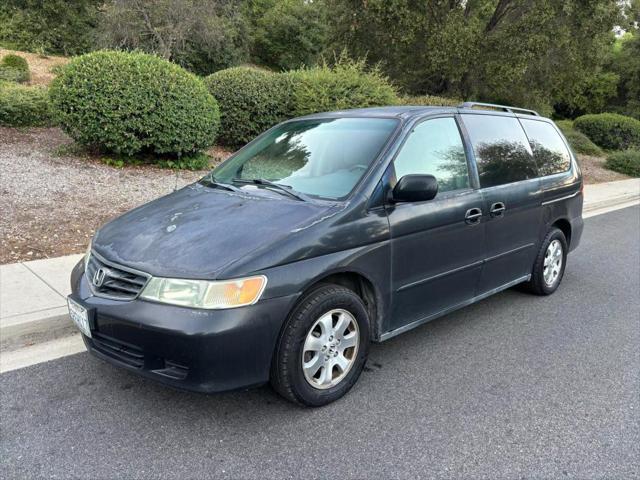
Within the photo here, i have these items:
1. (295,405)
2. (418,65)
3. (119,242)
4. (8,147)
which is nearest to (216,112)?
(8,147)

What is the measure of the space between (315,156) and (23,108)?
8.41 m

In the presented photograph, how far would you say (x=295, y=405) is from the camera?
123 inches

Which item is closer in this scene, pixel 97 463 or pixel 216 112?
pixel 97 463

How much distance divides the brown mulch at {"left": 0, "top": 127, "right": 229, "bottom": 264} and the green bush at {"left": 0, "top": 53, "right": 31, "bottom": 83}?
289 inches

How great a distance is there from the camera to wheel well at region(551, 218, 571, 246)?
17.1ft

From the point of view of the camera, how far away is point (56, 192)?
281 inches

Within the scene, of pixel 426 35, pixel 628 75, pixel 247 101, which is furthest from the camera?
pixel 628 75

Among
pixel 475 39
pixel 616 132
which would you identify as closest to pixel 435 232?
pixel 475 39

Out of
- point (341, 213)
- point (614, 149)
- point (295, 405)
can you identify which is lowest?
point (614, 149)

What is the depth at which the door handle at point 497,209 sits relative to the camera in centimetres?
412

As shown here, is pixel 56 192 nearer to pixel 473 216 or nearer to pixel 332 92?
pixel 332 92

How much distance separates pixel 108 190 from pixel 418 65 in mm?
12337

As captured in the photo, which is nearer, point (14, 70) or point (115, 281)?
point (115, 281)

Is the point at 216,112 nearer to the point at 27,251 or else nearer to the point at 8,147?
the point at 8,147
